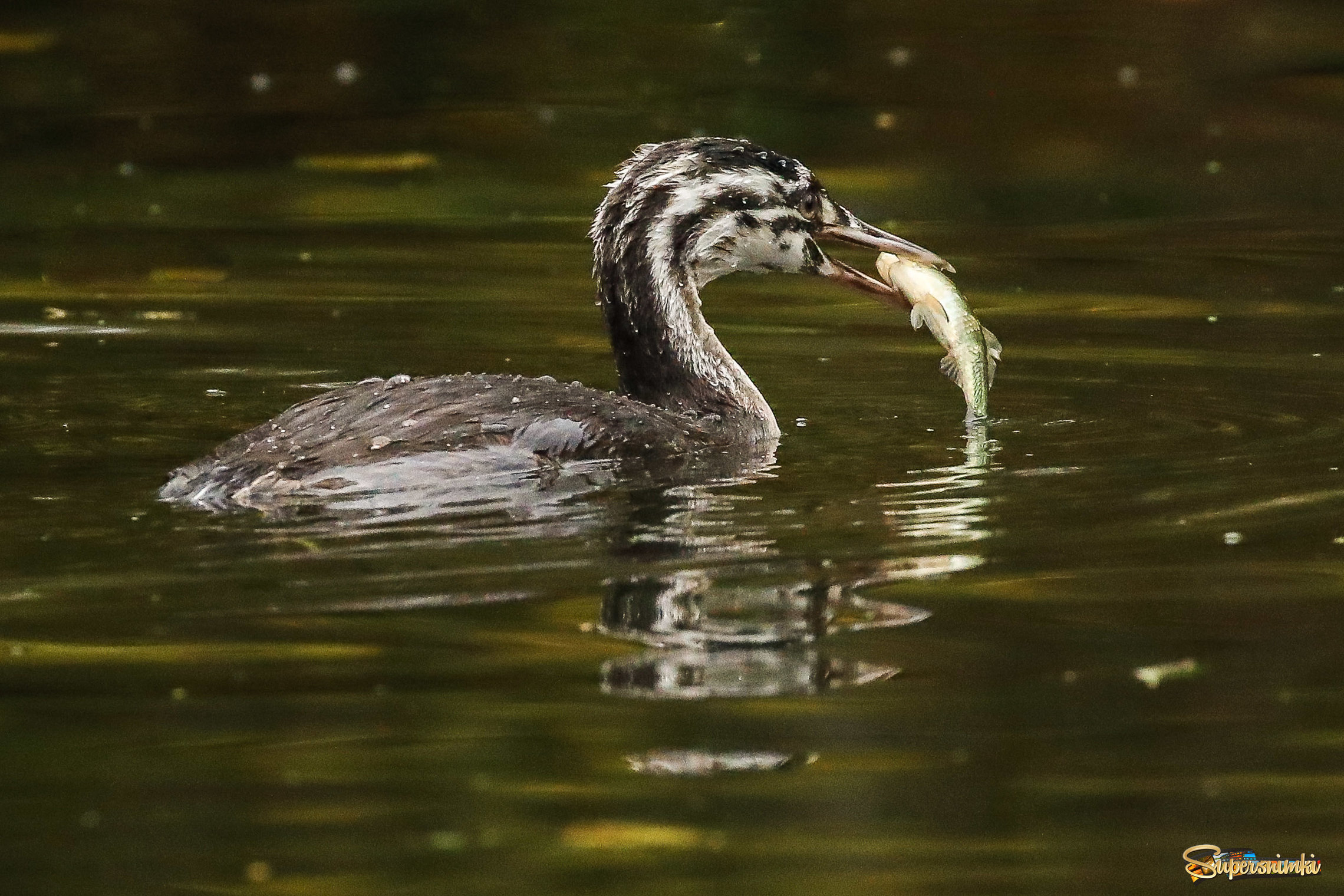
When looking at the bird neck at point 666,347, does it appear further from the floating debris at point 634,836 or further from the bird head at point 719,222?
the floating debris at point 634,836

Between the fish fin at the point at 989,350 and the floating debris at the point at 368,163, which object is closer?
the fish fin at the point at 989,350

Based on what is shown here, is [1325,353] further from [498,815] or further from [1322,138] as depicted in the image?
[498,815]

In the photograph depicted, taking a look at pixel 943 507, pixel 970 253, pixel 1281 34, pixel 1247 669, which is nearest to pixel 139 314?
pixel 970 253

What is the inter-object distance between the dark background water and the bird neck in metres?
0.39

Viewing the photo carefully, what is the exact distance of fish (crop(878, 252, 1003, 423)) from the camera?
34.0 feet

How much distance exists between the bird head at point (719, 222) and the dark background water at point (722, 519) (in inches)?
29.9

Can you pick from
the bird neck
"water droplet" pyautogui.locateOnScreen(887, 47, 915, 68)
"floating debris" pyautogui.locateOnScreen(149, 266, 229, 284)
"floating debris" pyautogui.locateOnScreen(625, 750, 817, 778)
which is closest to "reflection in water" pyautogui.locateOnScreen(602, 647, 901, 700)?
"floating debris" pyautogui.locateOnScreen(625, 750, 817, 778)

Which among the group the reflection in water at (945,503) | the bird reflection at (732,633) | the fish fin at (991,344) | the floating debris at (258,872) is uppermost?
the fish fin at (991,344)

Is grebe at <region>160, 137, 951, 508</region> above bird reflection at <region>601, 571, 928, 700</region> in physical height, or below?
above

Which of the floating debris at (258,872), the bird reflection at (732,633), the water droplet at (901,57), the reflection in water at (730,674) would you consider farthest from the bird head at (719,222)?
the water droplet at (901,57)

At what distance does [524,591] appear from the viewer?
296 inches

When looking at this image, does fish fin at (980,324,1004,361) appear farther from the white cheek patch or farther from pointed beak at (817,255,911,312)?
the white cheek patch

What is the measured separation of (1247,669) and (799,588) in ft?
4.45

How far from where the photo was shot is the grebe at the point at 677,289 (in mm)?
9188
